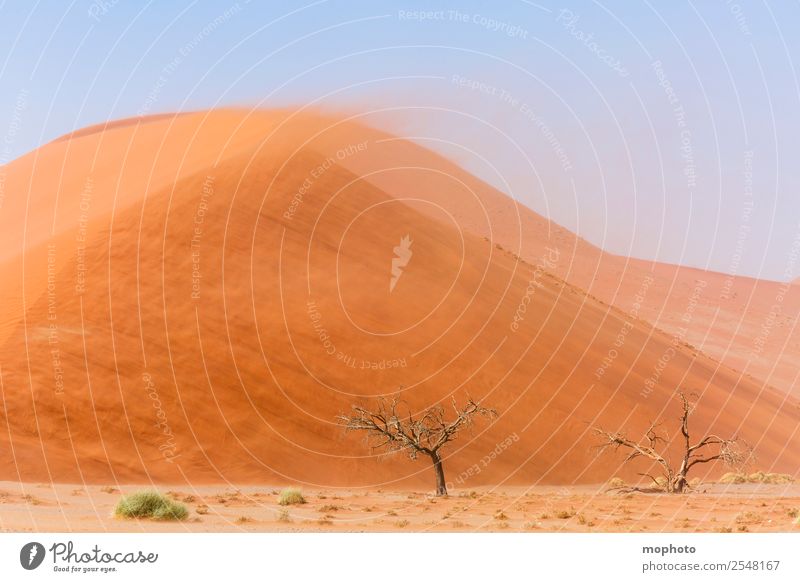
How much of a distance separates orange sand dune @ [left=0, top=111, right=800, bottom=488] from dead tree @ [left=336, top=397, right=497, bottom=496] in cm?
91

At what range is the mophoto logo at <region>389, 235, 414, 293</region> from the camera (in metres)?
48.0

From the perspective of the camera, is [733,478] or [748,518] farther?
[733,478]

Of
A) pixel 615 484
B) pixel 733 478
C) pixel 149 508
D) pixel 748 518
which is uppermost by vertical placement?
pixel 149 508

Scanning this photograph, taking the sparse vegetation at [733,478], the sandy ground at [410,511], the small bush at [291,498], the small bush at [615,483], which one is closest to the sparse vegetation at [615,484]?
the small bush at [615,483]

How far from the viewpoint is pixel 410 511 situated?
27.5 m

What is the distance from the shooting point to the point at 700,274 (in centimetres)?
13812

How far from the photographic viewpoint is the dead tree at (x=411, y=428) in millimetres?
33722

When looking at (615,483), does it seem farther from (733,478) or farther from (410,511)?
(410,511)

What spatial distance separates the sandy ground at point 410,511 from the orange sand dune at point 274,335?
134 inches

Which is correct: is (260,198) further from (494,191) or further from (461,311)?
(494,191)

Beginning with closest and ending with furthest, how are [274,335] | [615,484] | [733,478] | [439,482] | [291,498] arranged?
[291,498], [439,482], [615,484], [274,335], [733,478]
